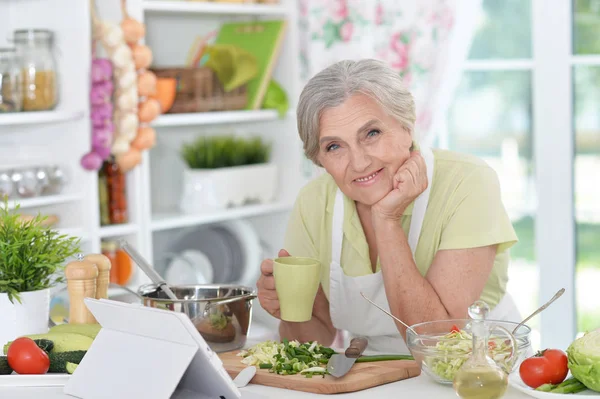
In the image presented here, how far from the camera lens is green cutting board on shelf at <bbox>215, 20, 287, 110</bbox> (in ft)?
11.0

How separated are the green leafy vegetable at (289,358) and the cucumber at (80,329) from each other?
0.88 feet

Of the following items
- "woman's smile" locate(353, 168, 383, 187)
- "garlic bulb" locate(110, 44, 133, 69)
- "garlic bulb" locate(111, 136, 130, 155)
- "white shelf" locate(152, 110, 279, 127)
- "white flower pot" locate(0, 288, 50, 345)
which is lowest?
"white flower pot" locate(0, 288, 50, 345)

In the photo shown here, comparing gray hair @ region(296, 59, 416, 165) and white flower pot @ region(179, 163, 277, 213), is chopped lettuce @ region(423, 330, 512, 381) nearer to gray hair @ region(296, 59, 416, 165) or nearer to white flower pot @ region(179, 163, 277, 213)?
gray hair @ region(296, 59, 416, 165)

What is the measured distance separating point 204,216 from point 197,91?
0.44 metres

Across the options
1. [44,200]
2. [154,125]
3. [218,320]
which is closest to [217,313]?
[218,320]

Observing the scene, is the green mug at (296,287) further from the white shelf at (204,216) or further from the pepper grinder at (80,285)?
the white shelf at (204,216)

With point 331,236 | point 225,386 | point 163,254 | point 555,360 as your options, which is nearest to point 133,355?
point 225,386

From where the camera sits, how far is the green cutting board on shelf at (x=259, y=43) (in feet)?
11.0

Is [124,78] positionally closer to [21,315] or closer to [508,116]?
[21,315]

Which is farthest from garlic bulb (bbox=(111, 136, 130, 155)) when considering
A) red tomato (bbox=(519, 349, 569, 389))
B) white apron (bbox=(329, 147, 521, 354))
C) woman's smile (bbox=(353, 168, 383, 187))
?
red tomato (bbox=(519, 349, 569, 389))

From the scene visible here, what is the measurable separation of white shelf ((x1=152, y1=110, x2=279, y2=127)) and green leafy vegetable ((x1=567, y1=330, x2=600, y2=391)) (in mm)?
1910

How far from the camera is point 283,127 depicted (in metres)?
3.54

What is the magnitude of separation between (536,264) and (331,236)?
1467 millimetres

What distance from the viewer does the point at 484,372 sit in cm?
135
